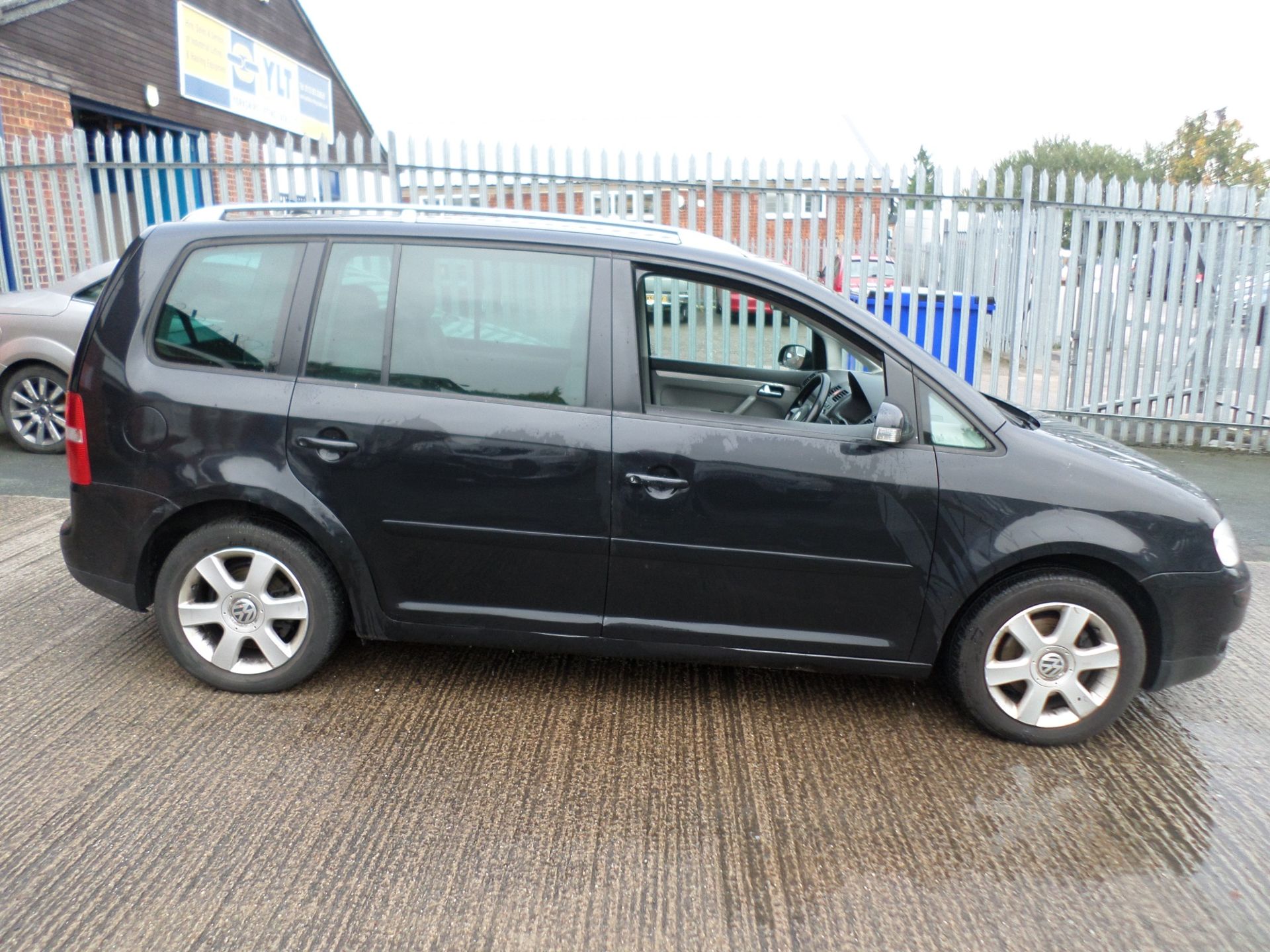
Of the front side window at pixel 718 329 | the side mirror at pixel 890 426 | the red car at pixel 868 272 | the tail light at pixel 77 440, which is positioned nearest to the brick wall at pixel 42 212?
the front side window at pixel 718 329

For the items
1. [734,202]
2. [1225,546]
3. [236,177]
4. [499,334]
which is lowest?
[1225,546]

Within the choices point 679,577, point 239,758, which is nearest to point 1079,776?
point 679,577

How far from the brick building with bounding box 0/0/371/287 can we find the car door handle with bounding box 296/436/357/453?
695 cm

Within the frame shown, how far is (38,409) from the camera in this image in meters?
7.60

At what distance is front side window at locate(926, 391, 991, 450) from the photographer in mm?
3395

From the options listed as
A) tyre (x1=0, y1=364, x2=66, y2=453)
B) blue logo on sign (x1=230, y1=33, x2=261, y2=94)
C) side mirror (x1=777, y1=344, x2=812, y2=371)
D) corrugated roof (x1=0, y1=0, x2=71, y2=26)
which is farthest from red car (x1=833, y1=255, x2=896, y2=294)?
blue logo on sign (x1=230, y1=33, x2=261, y2=94)

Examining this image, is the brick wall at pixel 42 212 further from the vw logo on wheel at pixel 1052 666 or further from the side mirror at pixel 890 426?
the vw logo on wheel at pixel 1052 666

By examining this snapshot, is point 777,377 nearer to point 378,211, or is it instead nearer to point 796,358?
point 796,358

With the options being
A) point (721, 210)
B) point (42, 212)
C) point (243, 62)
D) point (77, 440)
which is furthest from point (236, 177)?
point (243, 62)

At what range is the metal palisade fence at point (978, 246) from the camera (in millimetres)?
8727

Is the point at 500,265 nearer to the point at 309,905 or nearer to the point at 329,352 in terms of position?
the point at 329,352

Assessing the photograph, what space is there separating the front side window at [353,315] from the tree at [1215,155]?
4068cm

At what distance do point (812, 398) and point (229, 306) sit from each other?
7.63 feet

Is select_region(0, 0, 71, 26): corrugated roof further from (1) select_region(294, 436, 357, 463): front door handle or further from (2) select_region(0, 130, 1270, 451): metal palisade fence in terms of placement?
(1) select_region(294, 436, 357, 463): front door handle
